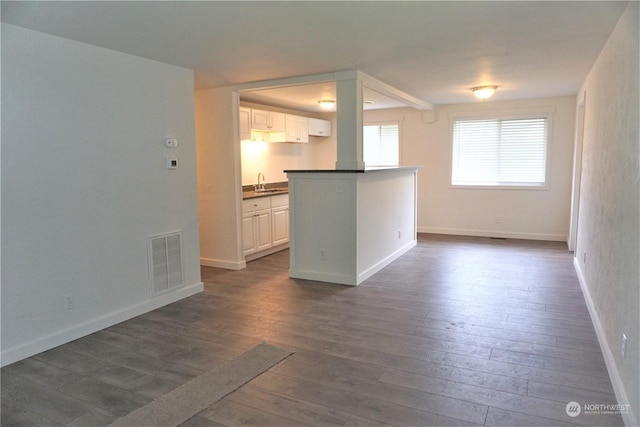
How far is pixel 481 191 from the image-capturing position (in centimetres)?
754

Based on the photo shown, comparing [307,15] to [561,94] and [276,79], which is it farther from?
[561,94]

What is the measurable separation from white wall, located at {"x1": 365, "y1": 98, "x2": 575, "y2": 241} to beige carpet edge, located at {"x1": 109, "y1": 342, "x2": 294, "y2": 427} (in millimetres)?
5543

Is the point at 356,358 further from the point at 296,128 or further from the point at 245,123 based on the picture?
the point at 296,128

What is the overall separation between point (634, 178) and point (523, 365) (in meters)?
1.36

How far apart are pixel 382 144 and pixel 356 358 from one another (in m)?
5.86

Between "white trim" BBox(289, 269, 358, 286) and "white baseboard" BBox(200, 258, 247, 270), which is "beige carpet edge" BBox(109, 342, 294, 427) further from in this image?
"white baseboard" BBox(200, 258, 247, 270)

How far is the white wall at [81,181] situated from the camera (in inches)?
116

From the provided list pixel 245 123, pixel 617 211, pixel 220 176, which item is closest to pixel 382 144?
pixel 245 123

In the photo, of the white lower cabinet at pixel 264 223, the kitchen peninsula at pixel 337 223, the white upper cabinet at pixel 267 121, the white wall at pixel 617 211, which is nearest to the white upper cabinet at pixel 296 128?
the white upper cabinet at pixel 267 121

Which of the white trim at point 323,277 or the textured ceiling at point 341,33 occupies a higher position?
the textured ceiling at point 341,33

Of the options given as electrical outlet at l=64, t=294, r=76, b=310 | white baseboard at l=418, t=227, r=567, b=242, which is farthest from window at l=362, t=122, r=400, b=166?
electrical outlet at l=64, t=294, r=76, b=310

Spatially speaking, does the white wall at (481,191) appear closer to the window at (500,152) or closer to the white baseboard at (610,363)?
the window at (500,152)

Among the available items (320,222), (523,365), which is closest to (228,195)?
(320,222)

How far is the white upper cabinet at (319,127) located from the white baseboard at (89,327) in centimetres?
421
